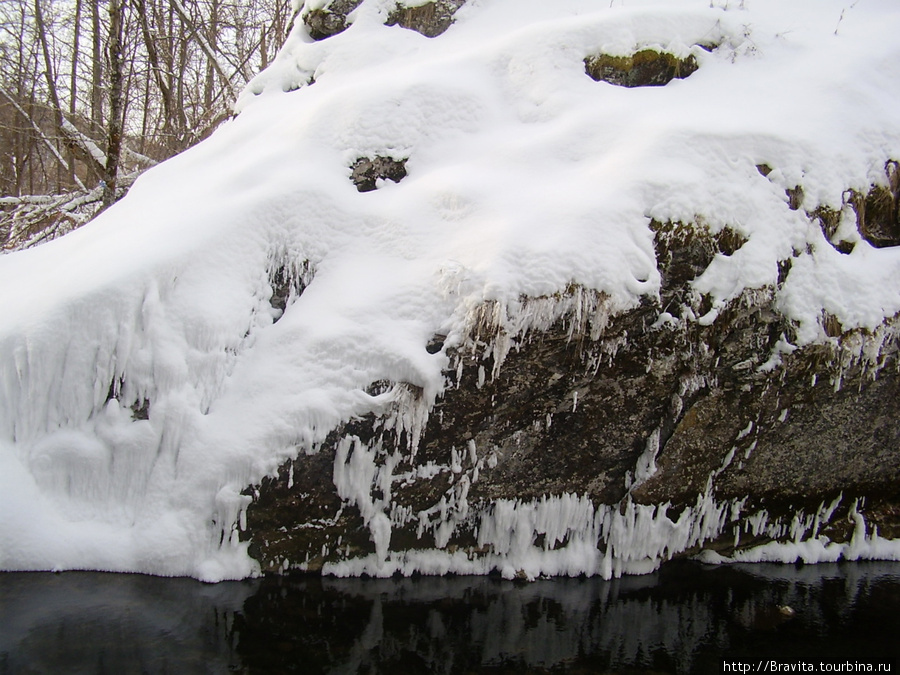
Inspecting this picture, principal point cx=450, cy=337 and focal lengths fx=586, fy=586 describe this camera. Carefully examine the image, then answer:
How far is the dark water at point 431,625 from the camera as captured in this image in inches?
129

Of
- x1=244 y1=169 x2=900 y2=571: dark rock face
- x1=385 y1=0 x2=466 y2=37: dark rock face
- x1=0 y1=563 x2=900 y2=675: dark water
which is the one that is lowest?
x1=0 y1=563 x2=900 y2=675: dark water

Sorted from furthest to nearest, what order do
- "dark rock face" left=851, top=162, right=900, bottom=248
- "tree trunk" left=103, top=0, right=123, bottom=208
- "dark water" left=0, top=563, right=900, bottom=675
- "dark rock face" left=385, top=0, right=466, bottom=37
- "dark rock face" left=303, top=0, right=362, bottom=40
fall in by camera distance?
"tree trunk" left=103, top=0, right=123, bottom=208
"dark rock face" left=303, top=0, right=362, bottom=40
"dark rock face" left=385, top=0, right=466, bottom=37
"dark rock face" left=851, top=162, right=900, bottom=248
"dark water" left=0, top=563, right=900, bottom=675

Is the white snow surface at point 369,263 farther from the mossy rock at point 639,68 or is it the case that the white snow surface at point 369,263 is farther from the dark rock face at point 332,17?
the dark rock face at point 332,17

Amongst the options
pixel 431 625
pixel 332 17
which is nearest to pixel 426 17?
pixel 332 17

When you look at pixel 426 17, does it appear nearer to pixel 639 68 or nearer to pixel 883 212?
pixel 639 68

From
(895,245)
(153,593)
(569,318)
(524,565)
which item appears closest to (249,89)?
(569,318)

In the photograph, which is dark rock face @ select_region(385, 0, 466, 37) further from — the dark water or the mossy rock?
the dark water

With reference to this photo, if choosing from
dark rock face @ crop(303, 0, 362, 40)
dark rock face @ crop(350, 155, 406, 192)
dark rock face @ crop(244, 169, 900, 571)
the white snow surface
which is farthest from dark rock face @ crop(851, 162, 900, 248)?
dark rock face @ crop(303, 0, 362, 40)

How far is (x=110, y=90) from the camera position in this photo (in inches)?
299

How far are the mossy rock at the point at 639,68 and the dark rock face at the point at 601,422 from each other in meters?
2.04

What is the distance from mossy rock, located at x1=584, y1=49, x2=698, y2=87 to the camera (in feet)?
17.6

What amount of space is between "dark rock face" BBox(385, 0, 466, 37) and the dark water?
5.70 meters

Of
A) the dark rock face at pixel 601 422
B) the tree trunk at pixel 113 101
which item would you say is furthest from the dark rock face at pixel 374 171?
the tree trunk at pixel 113 101

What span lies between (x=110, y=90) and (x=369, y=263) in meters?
5.59
